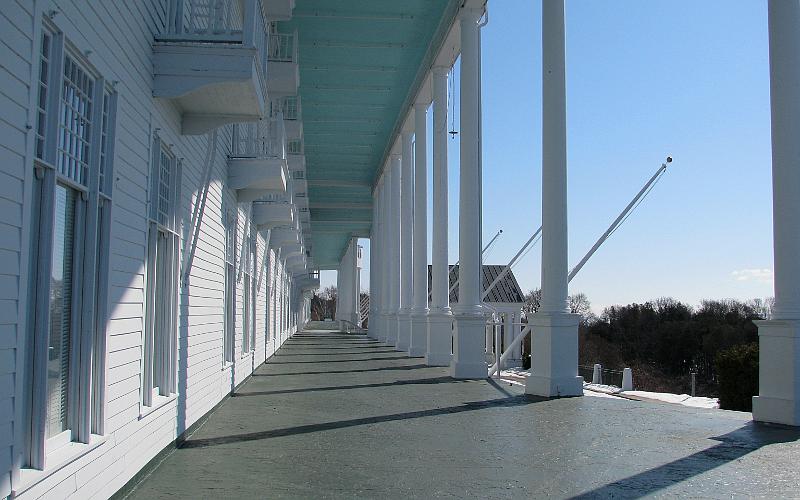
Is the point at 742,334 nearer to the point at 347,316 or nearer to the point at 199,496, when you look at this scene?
the point at 347,316

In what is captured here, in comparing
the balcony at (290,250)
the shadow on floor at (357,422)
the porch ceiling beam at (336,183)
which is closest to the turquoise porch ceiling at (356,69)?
the porch ceiling beam at (336,183)

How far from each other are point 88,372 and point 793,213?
721 centimetres

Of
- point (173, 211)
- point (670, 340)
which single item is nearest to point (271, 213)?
point (173, 211)

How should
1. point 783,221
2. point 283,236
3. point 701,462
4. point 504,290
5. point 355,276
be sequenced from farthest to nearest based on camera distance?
point 355,276, point 504,290, point 283,236, point 783,221, point 701,462

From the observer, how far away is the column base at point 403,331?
22812mm

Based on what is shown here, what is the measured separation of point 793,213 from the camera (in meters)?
8.21

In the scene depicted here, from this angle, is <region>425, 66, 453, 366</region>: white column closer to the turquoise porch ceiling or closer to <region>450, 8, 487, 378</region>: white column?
the turquoise porch ceiling

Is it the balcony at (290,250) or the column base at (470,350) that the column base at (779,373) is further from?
the balcony at (290,250)

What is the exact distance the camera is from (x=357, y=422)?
856 centimetres

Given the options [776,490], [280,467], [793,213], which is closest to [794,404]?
[793,213]

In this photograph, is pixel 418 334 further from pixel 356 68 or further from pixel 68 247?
pixel 68 247

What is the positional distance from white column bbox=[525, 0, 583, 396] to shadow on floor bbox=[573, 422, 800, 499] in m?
2.89

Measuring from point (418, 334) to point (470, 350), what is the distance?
6773 millimetres

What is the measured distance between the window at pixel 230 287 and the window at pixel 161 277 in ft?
12.6
